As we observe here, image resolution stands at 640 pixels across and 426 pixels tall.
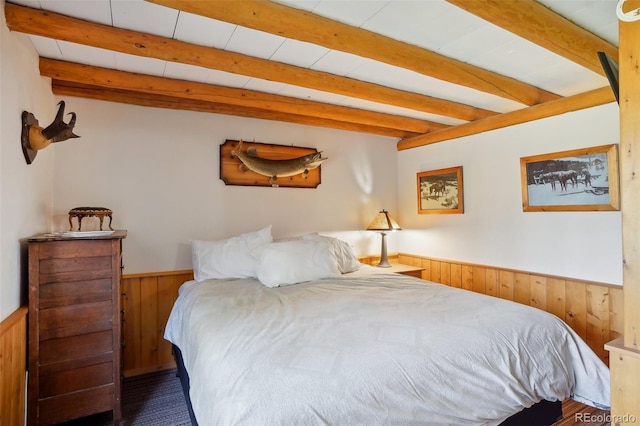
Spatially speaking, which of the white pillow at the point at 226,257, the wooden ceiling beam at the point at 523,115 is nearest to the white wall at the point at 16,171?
the white pillow at the point at 226,257

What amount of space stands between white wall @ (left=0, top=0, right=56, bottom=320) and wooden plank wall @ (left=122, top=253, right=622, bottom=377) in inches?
35.7

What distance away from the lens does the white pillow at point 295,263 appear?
248 centimetres

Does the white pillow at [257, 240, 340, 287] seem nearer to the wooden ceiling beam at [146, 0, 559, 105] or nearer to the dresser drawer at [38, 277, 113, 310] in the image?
the dresser drawer at [38, 277, 113, 310]

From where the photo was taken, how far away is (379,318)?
1707 millimetres

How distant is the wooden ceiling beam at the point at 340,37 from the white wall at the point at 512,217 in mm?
701

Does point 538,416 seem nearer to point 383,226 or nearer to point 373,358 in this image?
point 373,358

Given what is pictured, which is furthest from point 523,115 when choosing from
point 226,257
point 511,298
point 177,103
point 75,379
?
point 75,379

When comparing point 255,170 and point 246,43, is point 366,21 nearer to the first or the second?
point 246,43

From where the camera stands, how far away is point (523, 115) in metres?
2.84

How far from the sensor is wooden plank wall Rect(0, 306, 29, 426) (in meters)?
1.46

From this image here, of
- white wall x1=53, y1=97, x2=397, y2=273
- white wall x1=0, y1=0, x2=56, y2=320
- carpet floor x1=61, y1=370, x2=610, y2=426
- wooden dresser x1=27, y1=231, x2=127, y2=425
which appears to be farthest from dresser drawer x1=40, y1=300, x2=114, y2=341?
white wall x1=53, y1=97, x2=397, y2=273

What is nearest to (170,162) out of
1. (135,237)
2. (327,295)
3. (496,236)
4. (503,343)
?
(135,237)

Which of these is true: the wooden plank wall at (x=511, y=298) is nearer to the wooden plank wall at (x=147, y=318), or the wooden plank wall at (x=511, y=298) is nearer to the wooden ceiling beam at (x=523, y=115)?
the wooden plank wall at (x=147, y=318)

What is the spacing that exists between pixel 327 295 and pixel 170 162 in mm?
1778
